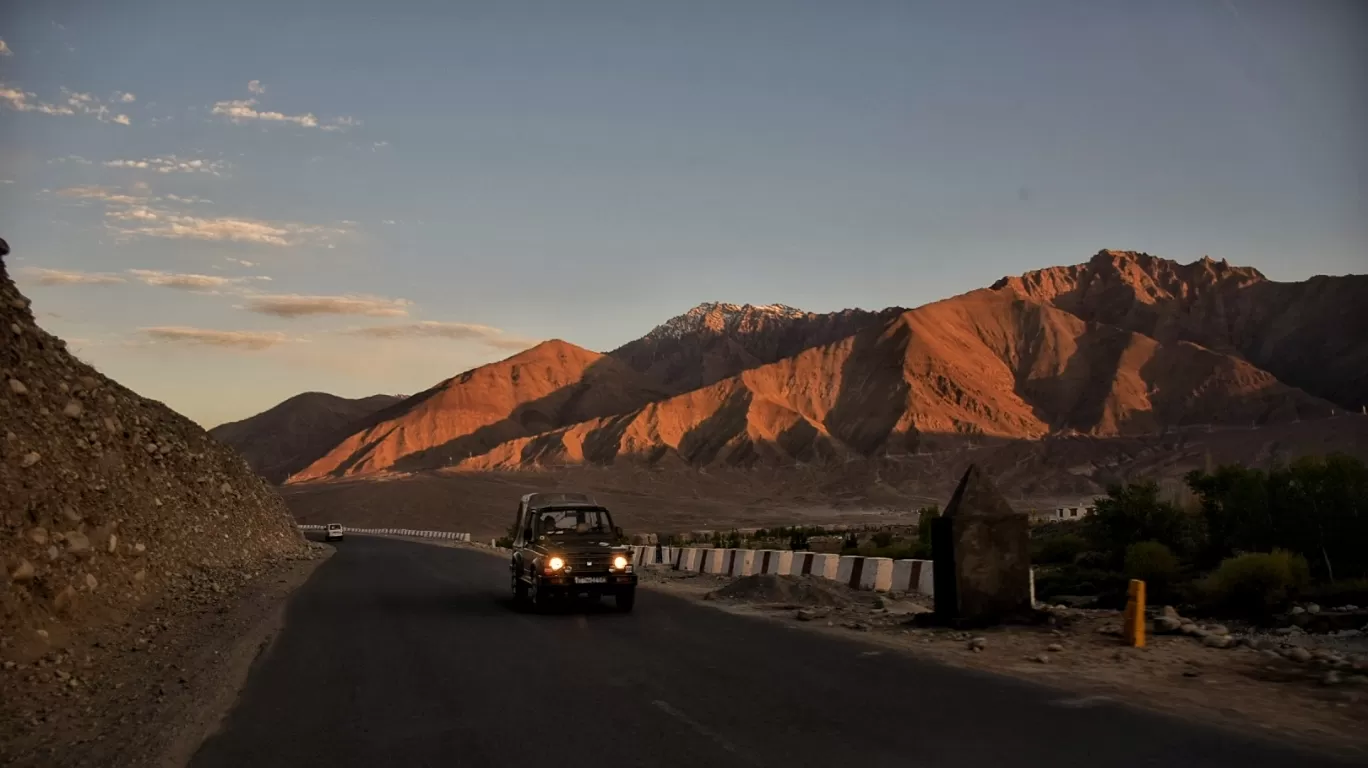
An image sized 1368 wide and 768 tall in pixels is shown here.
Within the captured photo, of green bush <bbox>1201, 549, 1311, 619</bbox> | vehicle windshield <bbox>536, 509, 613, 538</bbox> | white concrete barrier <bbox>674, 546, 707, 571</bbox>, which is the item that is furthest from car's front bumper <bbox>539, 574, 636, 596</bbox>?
white concrete barrier <bbox>674, 546, 707, 571</bbox>

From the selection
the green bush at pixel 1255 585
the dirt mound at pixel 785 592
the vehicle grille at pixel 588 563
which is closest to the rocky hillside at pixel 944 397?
the dirt mound at pixel 785 592

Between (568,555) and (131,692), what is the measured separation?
8.33 metres

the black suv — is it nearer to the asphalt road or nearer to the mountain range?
the asphalt road

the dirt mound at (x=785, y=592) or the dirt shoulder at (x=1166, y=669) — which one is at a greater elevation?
the dirt shoulder at (x=1166, y=669)

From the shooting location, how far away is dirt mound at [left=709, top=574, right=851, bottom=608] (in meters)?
21.8

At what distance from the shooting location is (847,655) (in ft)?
44.9

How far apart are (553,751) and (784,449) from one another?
439 ft

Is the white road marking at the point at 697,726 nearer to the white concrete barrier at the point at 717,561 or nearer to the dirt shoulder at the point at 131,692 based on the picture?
the dirt shoulder at the point at 131,692

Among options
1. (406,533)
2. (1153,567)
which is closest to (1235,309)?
(406,533)

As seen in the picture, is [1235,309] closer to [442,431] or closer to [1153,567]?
[442,431]

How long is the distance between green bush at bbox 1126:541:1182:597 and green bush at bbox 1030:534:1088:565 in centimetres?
692

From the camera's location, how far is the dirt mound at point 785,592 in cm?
2180

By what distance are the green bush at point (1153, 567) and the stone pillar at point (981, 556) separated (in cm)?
696

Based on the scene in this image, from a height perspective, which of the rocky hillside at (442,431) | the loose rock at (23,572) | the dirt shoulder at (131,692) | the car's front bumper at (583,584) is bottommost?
the dirt shoulder at (131,692)
